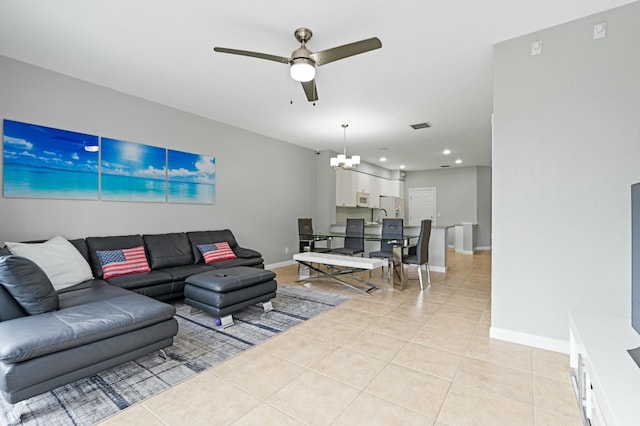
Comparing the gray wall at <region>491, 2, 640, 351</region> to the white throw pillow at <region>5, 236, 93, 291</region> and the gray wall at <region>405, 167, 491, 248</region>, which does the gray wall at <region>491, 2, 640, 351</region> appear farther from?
the gray wall at <region>405, 167, 491, 248</region>

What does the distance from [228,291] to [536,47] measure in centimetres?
362

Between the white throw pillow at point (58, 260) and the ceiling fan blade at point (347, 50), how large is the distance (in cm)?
314

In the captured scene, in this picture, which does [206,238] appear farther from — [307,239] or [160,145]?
[307,239]

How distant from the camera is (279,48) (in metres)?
2.92

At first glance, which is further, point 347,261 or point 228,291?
point 347,261

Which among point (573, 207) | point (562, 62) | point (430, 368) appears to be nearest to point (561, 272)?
point (573, 207)

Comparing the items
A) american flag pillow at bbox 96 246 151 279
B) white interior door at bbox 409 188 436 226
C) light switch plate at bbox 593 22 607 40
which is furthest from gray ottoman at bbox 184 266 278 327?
white interior door at bbox 409 188 436 226

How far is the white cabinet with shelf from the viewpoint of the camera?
116 cm

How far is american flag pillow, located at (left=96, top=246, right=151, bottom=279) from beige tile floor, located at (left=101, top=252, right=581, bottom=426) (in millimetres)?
2048

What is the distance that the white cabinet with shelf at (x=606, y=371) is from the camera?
3.81ft

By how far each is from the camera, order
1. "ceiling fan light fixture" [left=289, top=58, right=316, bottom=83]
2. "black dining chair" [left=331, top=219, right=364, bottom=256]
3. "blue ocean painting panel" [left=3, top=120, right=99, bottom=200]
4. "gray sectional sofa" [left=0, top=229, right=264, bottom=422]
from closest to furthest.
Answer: "gray sectional sofa" [left=0, top=229, right=264, bottom=422] < "ceiling fan light fixture" [left=289, top=58, right=316, bottom=83] < "blue ocean painting panel" [left=3, top=120, right=99, bottom=200] < "black dining chair" [left=331, top=219, right=364, bottom=256]

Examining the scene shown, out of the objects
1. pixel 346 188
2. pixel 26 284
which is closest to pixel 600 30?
pixel 26 284

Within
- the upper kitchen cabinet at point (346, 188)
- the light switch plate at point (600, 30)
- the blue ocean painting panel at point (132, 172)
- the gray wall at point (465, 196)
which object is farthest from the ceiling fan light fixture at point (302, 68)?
the gray wall at point (465, 196)

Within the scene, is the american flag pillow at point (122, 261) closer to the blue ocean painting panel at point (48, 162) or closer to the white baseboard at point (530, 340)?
the blue ocean painting panel at point (48, 162)
